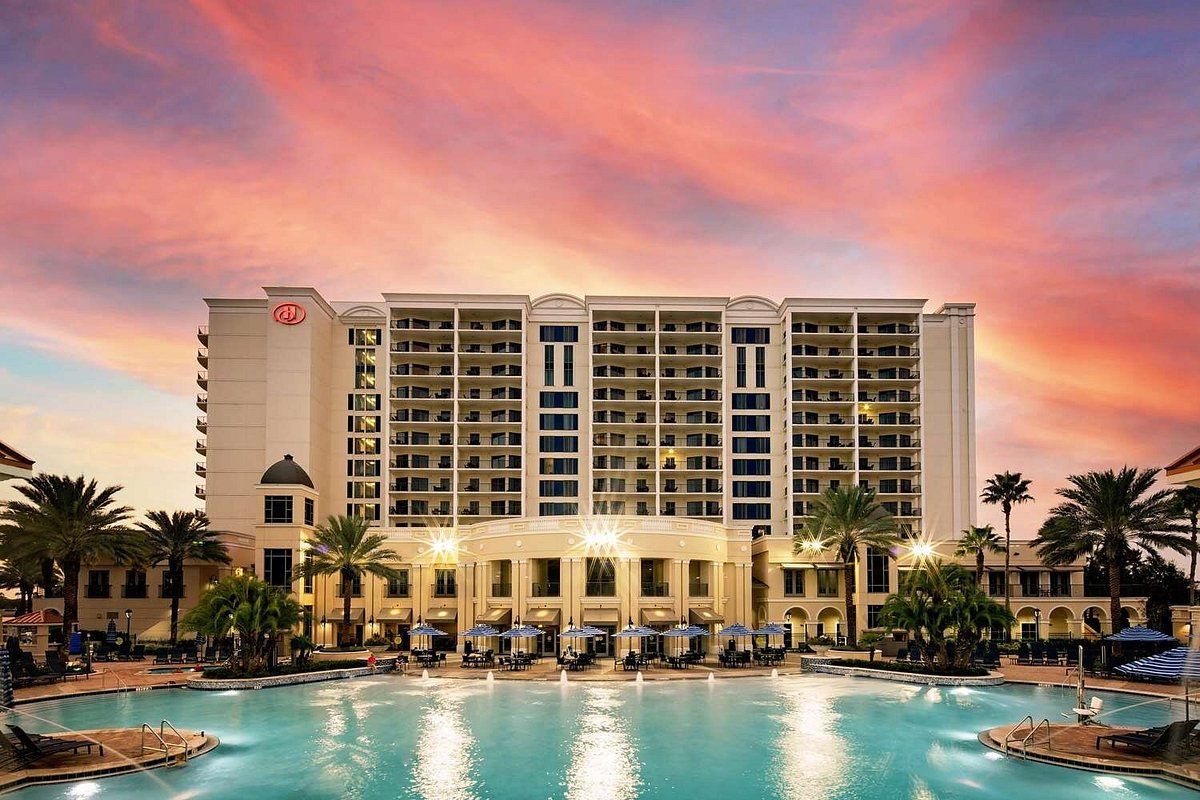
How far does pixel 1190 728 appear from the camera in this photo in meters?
24.5

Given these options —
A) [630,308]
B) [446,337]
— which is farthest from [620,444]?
[446,337]

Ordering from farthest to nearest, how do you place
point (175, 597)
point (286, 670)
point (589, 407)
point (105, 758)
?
point (589, 407), point (175, 597), point (286, 670), point (105, 758)

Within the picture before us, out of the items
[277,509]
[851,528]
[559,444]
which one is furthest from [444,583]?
[851,528]

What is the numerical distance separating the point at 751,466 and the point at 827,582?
18033 millimetres

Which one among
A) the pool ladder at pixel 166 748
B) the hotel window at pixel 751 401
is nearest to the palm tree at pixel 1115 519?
the hotel window at pixel 751 401

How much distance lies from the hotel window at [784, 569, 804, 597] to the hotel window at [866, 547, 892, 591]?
4.89 metres

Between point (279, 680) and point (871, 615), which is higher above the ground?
Answer: point (279, 680)

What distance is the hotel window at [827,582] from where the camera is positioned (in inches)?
2721

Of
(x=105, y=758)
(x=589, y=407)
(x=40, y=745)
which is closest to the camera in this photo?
(x=40, y=745)

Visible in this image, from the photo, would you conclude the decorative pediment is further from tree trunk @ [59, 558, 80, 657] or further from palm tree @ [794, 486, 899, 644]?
tree trunk @ [59, 558, 80, 657]

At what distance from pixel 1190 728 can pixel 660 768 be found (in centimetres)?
1381

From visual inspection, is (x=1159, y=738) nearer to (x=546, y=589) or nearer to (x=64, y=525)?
(x=546, y=589)

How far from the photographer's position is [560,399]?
86.1 meters

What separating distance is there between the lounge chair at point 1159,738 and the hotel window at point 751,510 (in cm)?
5850
